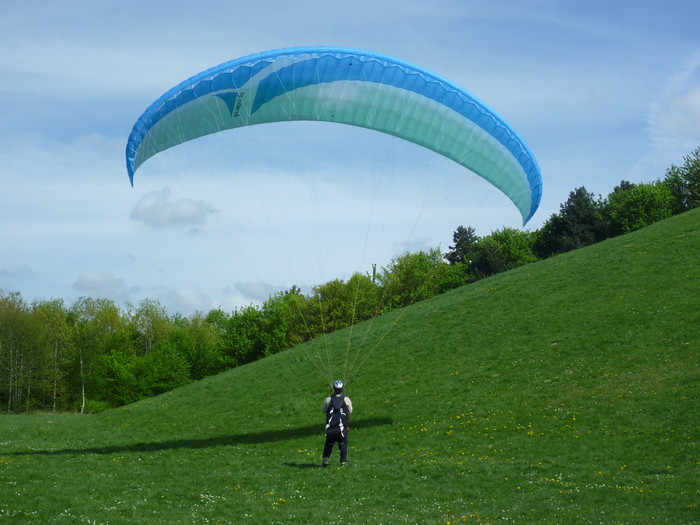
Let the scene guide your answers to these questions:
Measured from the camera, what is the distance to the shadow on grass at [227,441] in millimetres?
21672

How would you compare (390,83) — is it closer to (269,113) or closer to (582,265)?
(269,113)

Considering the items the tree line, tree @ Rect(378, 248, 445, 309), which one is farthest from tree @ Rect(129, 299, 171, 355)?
tree @ Rect(378, 248, 445, 309)

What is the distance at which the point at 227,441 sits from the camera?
22859 mm

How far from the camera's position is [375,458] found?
684 inches

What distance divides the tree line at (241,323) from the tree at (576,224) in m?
0.10

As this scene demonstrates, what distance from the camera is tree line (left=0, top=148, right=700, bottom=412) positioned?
202ft

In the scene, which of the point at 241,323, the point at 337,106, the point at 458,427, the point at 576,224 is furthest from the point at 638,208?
the point at 337,106

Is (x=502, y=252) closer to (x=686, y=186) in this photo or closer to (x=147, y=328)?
(x=686, y=186)

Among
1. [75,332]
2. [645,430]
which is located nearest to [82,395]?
[75,332]

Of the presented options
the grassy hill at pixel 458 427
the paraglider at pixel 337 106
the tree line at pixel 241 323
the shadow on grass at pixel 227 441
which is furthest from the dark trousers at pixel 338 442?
the tree line at pixel 241 323

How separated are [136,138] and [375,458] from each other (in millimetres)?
10570

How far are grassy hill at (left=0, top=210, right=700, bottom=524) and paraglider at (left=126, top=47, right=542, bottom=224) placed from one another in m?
7.38

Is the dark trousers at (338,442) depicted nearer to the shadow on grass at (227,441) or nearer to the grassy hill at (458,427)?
the grassy hill at (458,427)

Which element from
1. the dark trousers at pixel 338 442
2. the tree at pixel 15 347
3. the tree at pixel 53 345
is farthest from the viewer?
the tree at pixel 53 345
